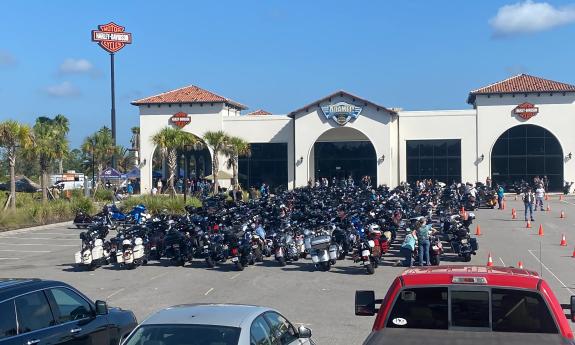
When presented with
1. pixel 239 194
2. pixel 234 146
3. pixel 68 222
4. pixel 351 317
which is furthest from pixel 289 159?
pixel 351 317

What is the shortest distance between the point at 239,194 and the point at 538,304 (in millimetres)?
37388

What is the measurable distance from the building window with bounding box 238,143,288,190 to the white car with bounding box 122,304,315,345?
48.6 meters

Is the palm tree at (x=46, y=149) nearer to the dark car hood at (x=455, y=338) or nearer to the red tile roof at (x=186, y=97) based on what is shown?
the red tile roof at (x=186, y=97)

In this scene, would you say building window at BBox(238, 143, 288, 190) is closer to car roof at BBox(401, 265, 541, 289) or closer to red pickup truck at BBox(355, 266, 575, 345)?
car roof at BBox(401, 265, 541, 289)

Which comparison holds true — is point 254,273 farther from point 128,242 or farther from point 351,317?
point 351,317

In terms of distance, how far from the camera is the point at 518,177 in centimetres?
5341

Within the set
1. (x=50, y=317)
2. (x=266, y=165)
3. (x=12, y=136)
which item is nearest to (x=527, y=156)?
(x=266, y=165)

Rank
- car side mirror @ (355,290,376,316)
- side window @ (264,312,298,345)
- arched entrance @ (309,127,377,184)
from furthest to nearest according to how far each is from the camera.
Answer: arched entrance @ (309,127,377,184)
side window @ (264,312,298,345)
car side mirror @ (355,290,376,316)

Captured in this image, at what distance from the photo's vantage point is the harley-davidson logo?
6212cm

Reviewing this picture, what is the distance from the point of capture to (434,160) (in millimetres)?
53938

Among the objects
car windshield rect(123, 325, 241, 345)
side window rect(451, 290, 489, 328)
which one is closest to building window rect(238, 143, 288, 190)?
car windshield rect(123, 325, 241, 345)

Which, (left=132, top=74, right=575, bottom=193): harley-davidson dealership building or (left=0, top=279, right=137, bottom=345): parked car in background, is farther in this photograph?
(left=132, top=74, right=575, bottom=193): harley-davidson dealership building

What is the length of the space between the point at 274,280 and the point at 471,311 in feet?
40.0

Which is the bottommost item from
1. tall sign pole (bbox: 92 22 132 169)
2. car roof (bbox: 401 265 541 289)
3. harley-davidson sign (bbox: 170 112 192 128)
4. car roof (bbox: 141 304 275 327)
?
car roof (bbox: 141 304 275 327)
